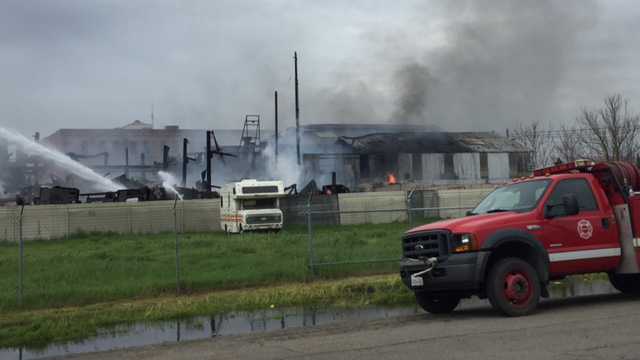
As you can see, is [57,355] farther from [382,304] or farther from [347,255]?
[347,255]

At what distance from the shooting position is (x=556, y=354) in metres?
7.44

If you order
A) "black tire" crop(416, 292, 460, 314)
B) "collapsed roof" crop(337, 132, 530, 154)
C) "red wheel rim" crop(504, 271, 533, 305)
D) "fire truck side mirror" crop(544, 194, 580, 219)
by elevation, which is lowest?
"black tire" crop(416, 292, 460, 314)

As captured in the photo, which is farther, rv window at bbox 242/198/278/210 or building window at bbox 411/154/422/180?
building window at bbox 411/154/422/180

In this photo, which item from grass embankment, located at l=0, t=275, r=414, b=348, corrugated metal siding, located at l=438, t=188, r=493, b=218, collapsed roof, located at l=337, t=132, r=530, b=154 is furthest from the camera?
collapsed roof, located at l=337, t=132, r=530, b=154

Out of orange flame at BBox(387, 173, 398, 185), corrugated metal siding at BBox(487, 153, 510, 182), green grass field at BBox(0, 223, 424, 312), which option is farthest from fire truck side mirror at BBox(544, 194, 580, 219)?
corrugated metal siding at BBox(487, 153, 510, 182)

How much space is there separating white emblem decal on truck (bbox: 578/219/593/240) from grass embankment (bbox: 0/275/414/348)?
3.71m

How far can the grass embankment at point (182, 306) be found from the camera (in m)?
11.0

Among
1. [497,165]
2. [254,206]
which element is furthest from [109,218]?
[497,165]

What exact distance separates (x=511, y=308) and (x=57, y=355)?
20.3 ft

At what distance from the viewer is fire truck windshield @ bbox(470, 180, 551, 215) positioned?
35.3ft

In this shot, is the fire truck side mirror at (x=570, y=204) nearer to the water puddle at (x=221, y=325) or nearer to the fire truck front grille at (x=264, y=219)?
the water puddle at (x=221, y=325)

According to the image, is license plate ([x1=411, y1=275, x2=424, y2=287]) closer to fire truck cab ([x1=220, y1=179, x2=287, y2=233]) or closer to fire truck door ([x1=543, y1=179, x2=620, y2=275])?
fire truck door ([x1=543, y1=179, x2=620, y2=275])

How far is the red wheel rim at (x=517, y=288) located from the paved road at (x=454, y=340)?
28cm

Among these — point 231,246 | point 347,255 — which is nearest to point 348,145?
point 231,246
